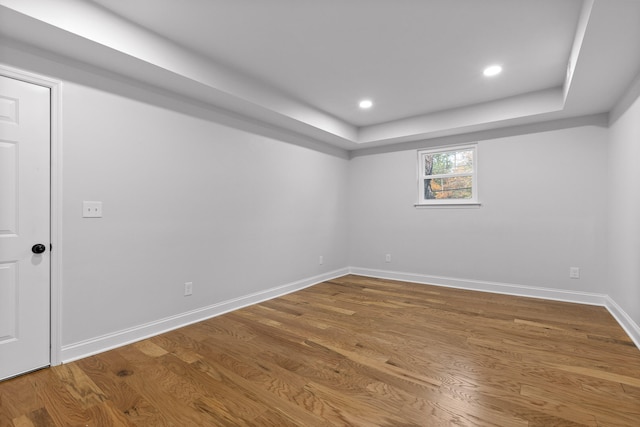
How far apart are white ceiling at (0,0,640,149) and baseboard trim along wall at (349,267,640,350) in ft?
7.07

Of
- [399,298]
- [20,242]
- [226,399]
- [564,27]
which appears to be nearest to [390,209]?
[399,298]

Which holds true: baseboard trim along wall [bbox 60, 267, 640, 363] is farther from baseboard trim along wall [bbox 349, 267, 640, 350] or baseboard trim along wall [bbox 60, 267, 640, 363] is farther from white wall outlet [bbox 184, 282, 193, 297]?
white wall outlet [bbox 184, 282, 193, 297]

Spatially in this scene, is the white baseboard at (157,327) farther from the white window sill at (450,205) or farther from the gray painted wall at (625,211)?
the gray painted wall at (625,211)

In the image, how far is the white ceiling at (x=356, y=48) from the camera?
2.09 metres

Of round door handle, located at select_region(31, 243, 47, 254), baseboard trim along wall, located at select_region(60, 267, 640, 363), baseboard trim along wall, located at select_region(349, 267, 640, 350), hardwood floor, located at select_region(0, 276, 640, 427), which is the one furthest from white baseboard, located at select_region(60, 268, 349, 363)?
baseboard trim along wall, located at select_region(349, 267, 640, 350)

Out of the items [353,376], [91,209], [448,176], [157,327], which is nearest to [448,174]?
[448,176]

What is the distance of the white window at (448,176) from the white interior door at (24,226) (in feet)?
14.7

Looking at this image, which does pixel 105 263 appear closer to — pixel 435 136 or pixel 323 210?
pixel 323 210

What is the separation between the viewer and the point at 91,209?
2418mm

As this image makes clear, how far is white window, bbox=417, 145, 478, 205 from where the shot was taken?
454cm

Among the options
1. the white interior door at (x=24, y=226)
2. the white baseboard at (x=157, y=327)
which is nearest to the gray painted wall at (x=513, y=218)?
the white baseboard at (x=157, y=327)

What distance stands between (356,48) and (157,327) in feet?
10.1

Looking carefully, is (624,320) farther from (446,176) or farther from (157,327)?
(157,327)

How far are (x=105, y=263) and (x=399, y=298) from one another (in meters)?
3.21
